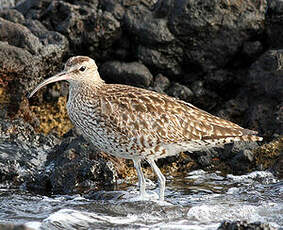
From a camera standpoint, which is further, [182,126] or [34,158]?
[34,158]

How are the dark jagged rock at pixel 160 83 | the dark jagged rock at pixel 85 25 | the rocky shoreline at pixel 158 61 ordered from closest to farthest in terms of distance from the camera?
the rocky shoreline at pixel 158 61 → the dark jagged rock at pixel 160 83 → the dark jagged rock at pixel 85 25

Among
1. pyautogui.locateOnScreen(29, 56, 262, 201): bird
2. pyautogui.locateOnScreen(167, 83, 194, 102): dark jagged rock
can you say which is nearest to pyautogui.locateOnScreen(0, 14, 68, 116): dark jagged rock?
pyautogui.locateOnScreen(29, 56, 262, 201): bird

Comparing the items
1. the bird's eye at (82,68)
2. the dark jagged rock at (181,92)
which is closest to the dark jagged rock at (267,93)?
the dark jagged rock at (181,92)

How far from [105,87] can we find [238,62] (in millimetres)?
4248

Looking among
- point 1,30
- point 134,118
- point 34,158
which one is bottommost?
point 34,158

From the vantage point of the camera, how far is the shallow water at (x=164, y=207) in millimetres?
8469

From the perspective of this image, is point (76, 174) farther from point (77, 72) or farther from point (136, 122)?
point (77, 72)

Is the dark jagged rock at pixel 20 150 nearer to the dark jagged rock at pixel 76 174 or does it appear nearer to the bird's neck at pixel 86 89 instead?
the dark jagged rock at pixel 76 174

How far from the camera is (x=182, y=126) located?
9.80 m

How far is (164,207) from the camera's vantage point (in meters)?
9.12

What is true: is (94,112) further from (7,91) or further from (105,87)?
(7,91)

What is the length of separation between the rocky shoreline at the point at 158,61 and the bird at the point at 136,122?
4.47 ft

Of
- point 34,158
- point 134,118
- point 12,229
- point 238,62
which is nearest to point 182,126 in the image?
point 134,118

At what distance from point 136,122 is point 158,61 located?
366 cm
